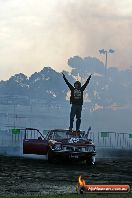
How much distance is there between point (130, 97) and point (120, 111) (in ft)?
12.4

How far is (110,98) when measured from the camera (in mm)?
101750

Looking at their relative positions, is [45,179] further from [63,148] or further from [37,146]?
[37,146]

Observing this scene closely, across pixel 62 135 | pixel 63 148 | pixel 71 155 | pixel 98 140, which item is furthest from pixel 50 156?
pixel 98 140

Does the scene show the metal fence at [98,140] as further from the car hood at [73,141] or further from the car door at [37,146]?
the car hood at [73,141]

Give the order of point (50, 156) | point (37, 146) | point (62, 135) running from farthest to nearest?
point (62, 135) → point (37, 146) → point (50, 156)

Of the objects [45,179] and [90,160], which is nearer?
[45,179]

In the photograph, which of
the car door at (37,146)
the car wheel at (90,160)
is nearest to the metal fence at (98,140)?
the car door at (37,146)

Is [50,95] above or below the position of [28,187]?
above

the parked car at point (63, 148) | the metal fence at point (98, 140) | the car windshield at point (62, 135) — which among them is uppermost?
the car windshield at point (62, 135)

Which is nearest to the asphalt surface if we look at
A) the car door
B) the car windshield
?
the car door

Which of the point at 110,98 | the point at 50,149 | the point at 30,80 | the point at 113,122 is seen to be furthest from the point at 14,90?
Result: the point at 50,149

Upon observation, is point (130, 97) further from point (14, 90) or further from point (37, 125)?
point (14, 90)

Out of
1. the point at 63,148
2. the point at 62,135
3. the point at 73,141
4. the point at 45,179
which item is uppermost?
the point at 62,135

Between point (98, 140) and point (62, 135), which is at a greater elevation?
point (62, 135)
